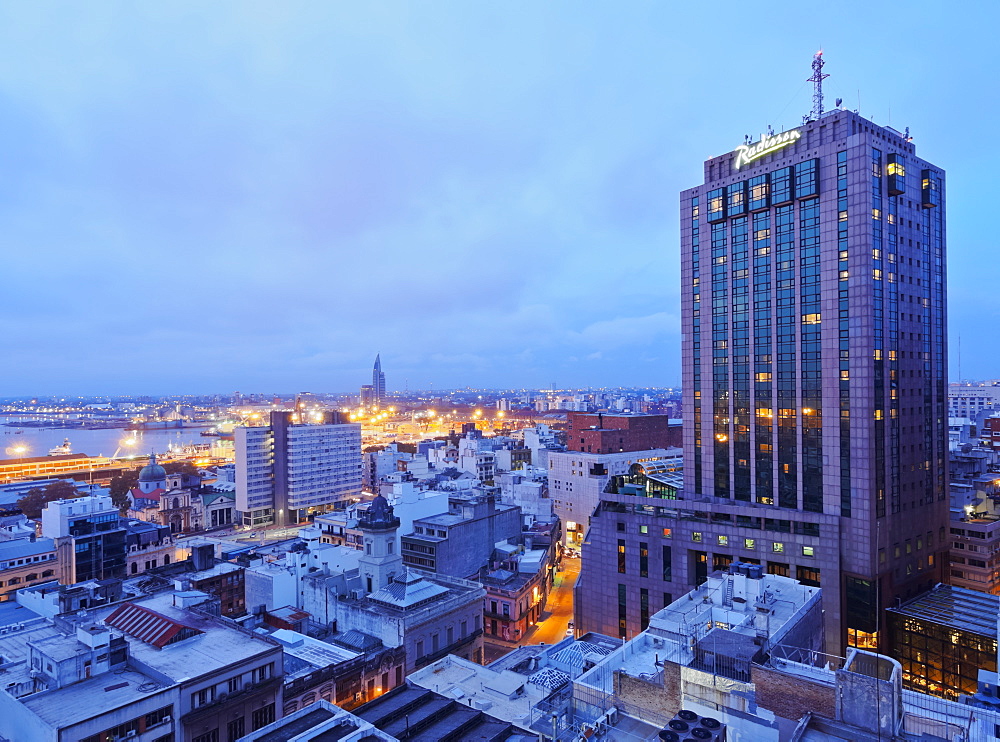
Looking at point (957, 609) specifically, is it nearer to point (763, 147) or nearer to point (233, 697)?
point (763, 147)

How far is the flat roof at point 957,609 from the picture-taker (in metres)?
53.1

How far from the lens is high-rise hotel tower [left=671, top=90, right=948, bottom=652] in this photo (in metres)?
60.2

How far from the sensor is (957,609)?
188 feet

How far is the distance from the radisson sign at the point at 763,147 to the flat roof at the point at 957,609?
51339 millimetres

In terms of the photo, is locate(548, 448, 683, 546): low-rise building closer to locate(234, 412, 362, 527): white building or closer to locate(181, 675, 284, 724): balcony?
locate(234, 412, 362, 527): white building

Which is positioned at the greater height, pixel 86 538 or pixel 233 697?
pixel 233 697

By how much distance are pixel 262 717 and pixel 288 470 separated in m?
115

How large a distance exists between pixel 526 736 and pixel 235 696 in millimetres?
20431

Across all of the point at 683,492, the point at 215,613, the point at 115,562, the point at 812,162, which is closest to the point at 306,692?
the point at 215,613

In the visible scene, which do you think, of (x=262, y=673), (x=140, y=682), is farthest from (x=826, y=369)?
(x=140, y=682)

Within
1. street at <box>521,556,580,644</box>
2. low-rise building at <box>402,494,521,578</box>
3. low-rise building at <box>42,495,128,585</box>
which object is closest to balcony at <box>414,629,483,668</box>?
street at <box>521,556,580,644</box>

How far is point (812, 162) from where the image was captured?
6366 centimetres

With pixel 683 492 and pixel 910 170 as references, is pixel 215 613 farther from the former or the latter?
pixel 910 170

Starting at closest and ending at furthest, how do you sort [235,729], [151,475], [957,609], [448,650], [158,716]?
[158,716]
[235,729]
[957,609]
[448,650]
[151,475]
